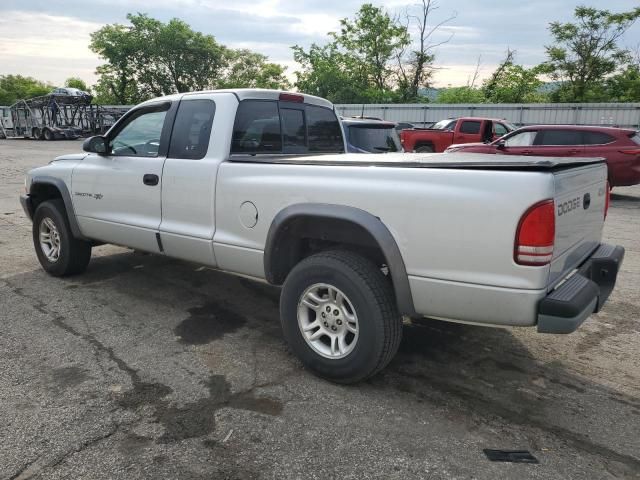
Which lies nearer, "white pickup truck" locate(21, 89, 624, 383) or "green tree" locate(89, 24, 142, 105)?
"white pickup truck" locate(21, 89, 624, 383)

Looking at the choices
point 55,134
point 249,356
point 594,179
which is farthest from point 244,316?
point 55,134

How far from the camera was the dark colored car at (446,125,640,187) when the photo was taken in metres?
10.8

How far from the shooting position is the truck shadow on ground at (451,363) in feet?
9.48

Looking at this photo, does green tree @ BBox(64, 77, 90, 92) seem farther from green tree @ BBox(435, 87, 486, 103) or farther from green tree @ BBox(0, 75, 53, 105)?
green tree @ BBox(435, 87, 486, 103)

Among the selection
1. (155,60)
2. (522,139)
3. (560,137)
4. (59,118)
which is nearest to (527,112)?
(522,139)

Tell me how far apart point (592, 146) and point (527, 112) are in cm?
1550

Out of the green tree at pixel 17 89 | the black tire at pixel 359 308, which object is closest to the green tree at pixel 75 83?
the green tree at pixel 17 89

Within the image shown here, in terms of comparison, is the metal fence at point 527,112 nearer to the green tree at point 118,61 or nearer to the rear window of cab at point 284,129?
the rear window of cab at point 284,129

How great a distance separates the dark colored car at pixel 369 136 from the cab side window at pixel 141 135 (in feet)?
15.6

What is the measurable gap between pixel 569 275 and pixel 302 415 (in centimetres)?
170

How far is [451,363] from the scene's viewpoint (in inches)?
139

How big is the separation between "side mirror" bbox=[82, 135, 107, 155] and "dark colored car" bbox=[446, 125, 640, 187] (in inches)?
314

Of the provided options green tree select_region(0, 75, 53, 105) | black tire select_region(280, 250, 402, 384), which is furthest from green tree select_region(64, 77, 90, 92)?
black tire select_region(280, 250, 402, 384)

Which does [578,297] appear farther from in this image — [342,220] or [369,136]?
[369,136]
